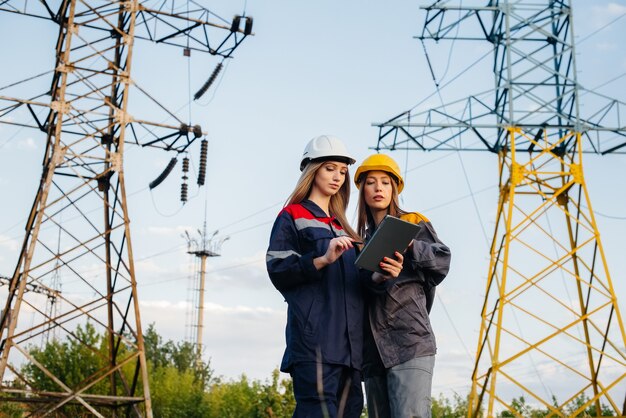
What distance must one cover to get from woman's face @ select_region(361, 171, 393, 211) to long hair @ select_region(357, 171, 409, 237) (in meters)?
0.02

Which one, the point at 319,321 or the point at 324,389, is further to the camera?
the point at 319,321

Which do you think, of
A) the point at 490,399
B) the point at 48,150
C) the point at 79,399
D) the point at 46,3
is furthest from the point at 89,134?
the point at 490,399

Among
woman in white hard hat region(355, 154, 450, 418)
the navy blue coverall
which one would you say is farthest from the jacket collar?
woman in white hard hat region(355, 154, 450, 418)

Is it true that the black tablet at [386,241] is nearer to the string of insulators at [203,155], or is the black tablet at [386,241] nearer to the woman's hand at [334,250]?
the woman's hand at [334,250]

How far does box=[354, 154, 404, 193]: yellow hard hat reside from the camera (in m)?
3.60

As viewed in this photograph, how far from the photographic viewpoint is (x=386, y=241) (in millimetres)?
2988

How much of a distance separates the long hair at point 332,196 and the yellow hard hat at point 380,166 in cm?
7

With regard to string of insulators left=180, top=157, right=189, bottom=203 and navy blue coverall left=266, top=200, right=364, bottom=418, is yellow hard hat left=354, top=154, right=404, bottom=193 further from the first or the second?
string of insulators left=180, top=157, right=189, bottom=203

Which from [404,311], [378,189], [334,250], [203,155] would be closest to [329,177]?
[378,189]

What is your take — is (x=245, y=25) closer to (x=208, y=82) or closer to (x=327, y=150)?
(x=208, y=82)

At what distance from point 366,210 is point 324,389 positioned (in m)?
0.99

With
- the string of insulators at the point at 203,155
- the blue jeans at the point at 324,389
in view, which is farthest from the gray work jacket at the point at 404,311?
the string of insulators at the point at 203,155

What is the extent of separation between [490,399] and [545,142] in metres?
4.58

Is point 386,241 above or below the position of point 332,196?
below
